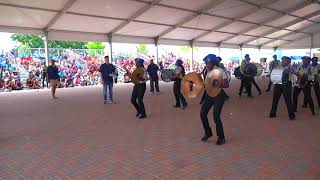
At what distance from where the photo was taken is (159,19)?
2305 centimetres

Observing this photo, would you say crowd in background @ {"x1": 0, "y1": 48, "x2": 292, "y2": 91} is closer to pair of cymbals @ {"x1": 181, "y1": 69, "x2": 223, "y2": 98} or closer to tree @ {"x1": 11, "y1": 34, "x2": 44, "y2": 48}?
pair of cymbals @ {"x1": 181, "y1": 69, "x2": 223, "y2": 98}

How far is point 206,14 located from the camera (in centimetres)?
2359

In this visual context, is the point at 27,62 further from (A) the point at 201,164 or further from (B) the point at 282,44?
(B) the point at 282,44

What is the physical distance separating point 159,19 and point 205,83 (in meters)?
18.0

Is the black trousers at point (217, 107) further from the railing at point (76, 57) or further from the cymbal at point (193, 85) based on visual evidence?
the railing at point (76, 57)

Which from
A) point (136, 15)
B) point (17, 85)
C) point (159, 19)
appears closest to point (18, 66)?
point (17, 85)

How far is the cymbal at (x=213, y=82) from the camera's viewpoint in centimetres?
554

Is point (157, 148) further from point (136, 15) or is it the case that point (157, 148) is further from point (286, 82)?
point (136, 15)

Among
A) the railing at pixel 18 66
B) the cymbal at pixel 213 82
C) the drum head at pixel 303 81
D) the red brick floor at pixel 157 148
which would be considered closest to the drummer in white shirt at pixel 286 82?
the red brick floor at pixel 157 148

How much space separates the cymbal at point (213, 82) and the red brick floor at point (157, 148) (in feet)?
3.02

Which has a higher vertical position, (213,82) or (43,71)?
(43,71)

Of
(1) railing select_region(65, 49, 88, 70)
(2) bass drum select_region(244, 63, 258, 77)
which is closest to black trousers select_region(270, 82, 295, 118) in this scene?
(2) bass drum select_region(244, 63, 258, 77)

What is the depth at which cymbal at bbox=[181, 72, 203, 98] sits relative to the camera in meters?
6.02

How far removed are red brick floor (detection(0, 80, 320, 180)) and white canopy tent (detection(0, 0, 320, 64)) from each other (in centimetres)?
1076
